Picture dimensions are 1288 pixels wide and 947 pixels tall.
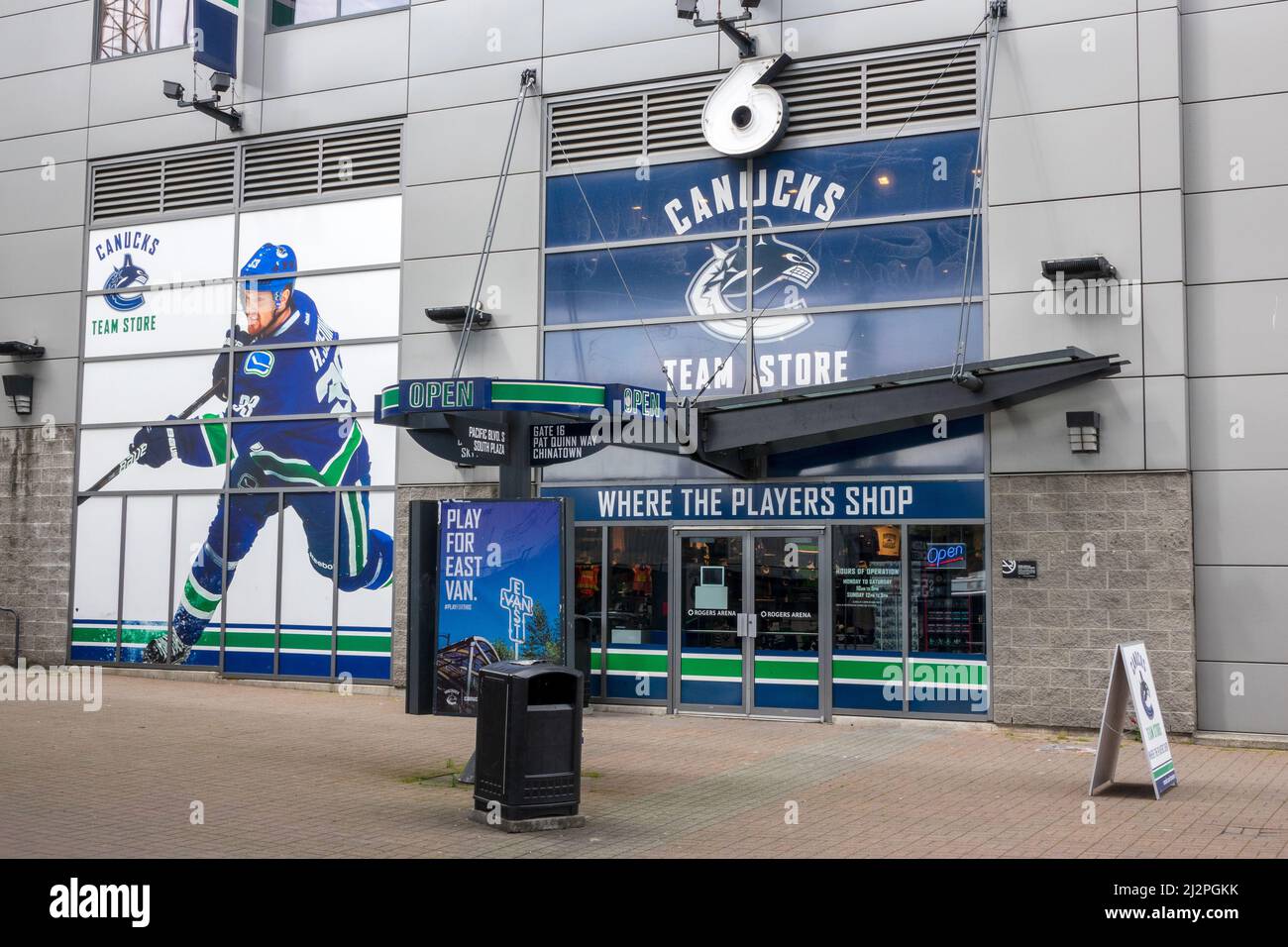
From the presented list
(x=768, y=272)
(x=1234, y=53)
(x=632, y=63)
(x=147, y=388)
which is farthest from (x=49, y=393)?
(x=1234, y=53)

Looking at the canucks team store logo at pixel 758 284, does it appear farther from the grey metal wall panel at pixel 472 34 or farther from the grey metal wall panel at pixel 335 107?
the grey metal wall panel at pixel 335 107

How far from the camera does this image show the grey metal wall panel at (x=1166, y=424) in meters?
13.5

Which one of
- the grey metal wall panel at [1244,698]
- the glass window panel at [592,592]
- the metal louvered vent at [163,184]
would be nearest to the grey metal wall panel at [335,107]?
the metal louvered vent at [163,184]

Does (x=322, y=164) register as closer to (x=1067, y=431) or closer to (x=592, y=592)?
(x=592, y=592)

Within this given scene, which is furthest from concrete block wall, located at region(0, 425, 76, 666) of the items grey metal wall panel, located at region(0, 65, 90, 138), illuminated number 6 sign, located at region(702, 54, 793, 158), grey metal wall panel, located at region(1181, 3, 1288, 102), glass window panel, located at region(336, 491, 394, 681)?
grey metal wall panel, located at region(1181, 3, 1288, 102)

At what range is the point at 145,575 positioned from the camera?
62.6 feet

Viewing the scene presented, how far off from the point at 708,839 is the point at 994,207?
28.5ft

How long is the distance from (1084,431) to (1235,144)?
11.4 ft

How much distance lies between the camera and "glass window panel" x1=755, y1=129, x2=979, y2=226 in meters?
14.9

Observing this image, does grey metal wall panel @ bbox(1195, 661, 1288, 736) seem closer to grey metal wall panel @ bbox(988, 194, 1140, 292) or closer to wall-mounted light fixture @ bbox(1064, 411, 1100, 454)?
wall-mounted light fixture @ bbox(1064, 411, 1100, 454)

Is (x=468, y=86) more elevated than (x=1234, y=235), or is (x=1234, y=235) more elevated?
(x=468, y=86)

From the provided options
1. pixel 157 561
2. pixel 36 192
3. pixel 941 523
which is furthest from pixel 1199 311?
pixel 36 192

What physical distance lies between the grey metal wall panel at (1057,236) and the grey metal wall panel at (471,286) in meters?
5.78

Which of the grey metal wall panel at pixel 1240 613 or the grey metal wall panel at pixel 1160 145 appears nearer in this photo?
the grey metal wall panel at pixel 1240 613
